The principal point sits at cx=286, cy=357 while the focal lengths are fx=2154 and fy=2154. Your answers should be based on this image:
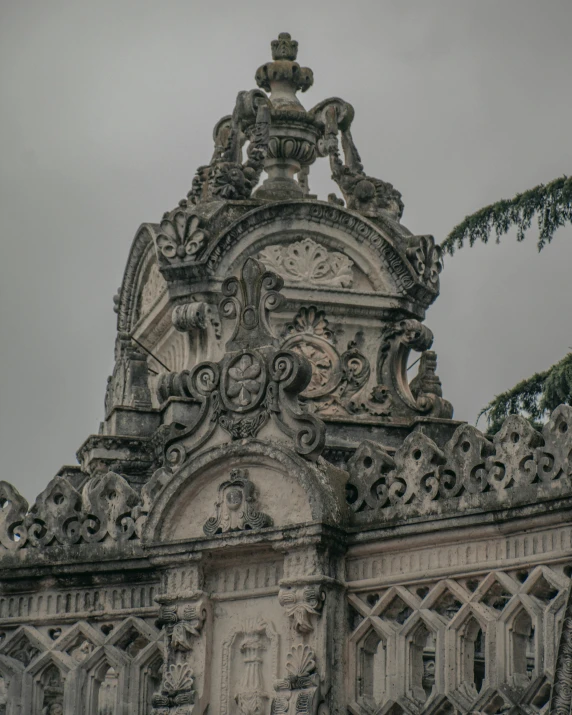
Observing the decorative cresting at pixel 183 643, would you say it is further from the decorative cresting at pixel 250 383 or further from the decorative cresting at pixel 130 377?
the decorative cresting at pixel 130 377

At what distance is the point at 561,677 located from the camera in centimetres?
1552

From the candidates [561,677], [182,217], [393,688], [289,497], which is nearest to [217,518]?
[289,497]

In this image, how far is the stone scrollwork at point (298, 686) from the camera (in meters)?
16.8

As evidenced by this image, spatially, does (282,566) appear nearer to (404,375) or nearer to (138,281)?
(404,375)

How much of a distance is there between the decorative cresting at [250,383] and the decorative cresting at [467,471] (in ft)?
1.70

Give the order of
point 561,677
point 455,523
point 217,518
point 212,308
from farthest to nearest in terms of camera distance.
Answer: point 212,308 < point 217,518 < point 455,523 < point 561,677

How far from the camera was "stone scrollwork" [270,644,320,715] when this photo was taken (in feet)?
55.1

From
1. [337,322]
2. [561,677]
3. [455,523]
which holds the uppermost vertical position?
[337,322]

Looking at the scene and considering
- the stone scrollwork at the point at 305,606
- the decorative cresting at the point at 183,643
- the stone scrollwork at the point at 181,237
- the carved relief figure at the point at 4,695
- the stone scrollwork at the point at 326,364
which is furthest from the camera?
the stone scrollwork at the point at 181,237

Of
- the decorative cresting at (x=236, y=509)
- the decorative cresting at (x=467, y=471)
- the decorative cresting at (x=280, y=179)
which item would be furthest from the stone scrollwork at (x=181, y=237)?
the decorative cresting at (x=467, y=471)

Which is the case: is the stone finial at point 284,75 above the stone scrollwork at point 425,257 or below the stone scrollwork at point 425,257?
above

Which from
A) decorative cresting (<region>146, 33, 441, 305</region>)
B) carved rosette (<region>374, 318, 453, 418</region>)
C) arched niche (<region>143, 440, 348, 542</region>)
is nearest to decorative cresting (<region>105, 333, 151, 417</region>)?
decorative cresting (<region>146, 33, 441, 305</region>)

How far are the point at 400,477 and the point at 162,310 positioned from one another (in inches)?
241

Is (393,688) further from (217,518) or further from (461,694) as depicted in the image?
(217,518)
